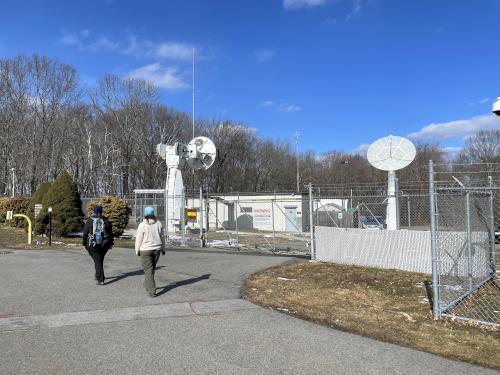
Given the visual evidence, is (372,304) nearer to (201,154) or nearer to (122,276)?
(122,276)

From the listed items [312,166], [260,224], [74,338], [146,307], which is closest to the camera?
[74,338]

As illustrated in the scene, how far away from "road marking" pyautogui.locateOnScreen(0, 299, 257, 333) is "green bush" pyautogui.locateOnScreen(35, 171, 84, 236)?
46.8 ft

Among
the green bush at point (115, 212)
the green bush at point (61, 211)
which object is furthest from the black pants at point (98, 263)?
the green bush at point (61, 211)

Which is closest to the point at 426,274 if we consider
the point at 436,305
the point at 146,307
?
the point at 436,305

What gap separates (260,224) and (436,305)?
32087 millimetres

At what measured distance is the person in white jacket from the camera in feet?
25.7

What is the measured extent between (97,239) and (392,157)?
31.9 ft

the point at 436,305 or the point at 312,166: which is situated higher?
the point at 312,166

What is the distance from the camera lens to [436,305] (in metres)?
6.59

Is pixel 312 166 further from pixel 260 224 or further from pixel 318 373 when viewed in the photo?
pixel 318 373

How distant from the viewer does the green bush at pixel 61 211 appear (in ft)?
65.1

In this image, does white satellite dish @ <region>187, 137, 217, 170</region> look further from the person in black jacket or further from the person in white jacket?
the person in white jacket

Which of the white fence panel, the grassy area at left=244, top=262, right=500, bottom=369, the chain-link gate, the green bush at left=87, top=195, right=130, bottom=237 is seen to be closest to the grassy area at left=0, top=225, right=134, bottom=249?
the green bush at left=87, top=195, right=130, bottom=237

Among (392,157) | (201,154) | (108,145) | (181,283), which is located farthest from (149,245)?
(108,145)
